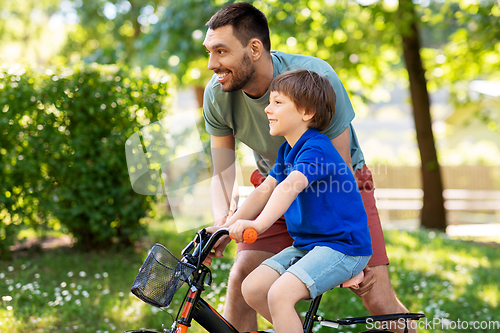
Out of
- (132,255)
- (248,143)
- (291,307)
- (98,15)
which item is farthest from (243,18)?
(98,15)

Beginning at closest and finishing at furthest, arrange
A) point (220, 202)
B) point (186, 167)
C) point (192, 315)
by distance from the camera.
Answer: point (192, 315) → point (220, 202) → point (186, 167)

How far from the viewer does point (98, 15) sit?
12.7m

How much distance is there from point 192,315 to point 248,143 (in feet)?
3.71

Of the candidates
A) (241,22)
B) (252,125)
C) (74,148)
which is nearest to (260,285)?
(252,125)

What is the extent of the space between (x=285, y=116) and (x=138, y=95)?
386 centimetres

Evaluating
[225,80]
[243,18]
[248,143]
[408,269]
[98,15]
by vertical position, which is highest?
[98,15]

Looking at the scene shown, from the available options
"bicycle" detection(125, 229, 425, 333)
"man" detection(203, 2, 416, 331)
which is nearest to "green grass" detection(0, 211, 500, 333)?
"man" detection(203, 2, 416, 331)

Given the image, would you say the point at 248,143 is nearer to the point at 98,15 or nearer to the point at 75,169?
the point at 75,169

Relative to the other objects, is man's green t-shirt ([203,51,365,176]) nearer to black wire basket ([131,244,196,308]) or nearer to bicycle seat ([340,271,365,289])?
bicycle seat ([340,271,365,289])

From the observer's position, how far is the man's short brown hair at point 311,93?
2.08 meters

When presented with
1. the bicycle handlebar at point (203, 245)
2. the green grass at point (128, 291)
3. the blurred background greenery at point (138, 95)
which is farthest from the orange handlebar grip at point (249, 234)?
the blurred background greenery at point (138, 95)

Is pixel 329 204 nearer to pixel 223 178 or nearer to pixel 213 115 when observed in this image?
pixel 223 178

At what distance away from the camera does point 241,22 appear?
7.95 ft

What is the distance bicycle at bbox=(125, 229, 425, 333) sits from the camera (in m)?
1.85
